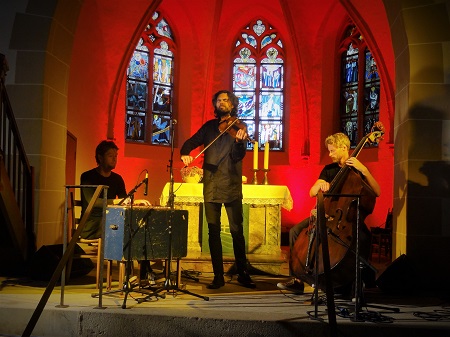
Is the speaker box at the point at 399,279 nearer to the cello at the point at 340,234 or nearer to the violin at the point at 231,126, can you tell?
the cello at the point at 340,234

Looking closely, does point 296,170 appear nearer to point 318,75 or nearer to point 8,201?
point 318,75

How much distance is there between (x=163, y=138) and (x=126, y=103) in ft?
3.76

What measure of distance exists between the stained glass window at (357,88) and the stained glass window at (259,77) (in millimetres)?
1524

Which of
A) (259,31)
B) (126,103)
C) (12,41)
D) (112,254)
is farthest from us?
(259,31)

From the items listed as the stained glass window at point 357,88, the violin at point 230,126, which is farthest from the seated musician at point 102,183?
the stained glass window at point 357,88

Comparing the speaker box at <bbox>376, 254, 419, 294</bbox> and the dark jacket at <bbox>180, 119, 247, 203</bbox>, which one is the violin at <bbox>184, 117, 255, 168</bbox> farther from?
the speaker box at <bbox>376, 254, 419, 294</bbox>

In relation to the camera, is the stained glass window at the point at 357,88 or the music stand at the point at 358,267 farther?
the stained glass window at the point at 357,88

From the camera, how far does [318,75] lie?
13.5 meters

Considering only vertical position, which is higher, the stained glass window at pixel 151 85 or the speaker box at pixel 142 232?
the stained glass window at pixel 151 85

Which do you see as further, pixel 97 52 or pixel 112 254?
pixel 97 52

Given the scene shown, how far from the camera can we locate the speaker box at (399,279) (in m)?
5.70

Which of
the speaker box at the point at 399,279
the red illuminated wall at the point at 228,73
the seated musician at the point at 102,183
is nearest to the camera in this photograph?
the speaker box at the point at 399,279

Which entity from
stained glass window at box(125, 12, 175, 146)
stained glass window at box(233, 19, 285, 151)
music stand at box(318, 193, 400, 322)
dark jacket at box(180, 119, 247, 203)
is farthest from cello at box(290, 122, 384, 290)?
stained glass window at box(233, 19, 285, 151)

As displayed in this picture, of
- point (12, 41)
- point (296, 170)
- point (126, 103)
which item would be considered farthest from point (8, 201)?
point (296, 170)
